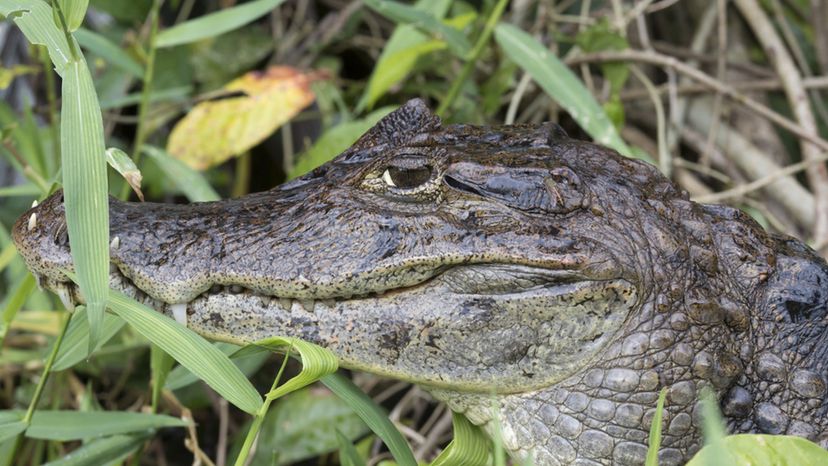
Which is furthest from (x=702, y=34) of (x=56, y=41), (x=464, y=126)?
(x=56, y=41)

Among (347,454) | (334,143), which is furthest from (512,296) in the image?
(334,143)

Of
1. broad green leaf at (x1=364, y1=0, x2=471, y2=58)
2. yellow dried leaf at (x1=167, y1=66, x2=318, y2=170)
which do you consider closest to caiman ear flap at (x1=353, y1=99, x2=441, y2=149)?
broad green leaf at (x1=364, y1=0, x2=471, y2=58)

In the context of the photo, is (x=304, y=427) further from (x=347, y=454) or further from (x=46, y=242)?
(x=46, y=242)

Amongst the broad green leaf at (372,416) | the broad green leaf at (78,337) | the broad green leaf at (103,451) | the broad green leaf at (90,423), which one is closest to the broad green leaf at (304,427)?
the broad green leaf at (103,451)

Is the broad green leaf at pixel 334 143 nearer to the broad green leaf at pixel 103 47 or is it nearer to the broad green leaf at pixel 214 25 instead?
the broad green leaf at pixel 214 25

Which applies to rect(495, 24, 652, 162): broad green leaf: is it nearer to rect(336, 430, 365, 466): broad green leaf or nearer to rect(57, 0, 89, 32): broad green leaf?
rect(336, 430, 365, 466): broad green leaf

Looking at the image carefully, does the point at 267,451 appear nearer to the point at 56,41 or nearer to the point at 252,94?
the point at 252,94
